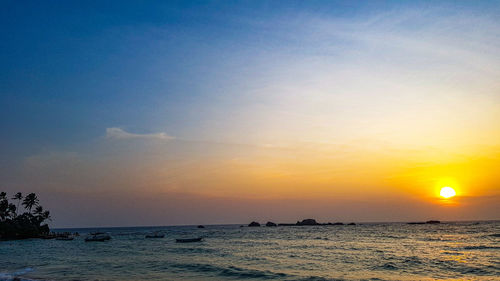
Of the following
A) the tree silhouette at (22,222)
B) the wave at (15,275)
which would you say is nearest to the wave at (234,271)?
the wave at (15,275)

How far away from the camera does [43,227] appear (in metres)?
109

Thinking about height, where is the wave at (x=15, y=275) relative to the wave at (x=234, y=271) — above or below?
above

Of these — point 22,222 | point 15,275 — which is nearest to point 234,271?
point 15,275

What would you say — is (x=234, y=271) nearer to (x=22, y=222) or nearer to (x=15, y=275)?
(x=15, y=275)

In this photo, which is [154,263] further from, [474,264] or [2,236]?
[2,236]

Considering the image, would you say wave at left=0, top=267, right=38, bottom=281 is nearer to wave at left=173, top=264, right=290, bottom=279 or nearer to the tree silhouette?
wave at left=173, top=264, right=290, bottom=279

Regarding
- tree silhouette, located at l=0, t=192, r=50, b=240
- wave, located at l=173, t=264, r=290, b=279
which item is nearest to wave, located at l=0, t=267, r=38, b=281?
wave, located at l=173, t=264, r=290, b=279

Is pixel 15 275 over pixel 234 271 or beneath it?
over

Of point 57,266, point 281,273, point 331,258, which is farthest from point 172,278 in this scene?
point 331,258

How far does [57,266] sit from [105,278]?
38.6 ft

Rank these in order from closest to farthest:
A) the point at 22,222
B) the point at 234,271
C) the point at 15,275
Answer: the point at 15,275, the point at 234,271, the point at 22,222

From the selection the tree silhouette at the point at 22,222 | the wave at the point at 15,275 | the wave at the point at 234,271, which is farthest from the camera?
the tree silhouette at the point at 22,222

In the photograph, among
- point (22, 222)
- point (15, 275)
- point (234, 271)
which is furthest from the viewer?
point (22, 222)

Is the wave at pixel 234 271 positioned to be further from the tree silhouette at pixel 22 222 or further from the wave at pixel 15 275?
the tree silhouette at pixel 22 222
